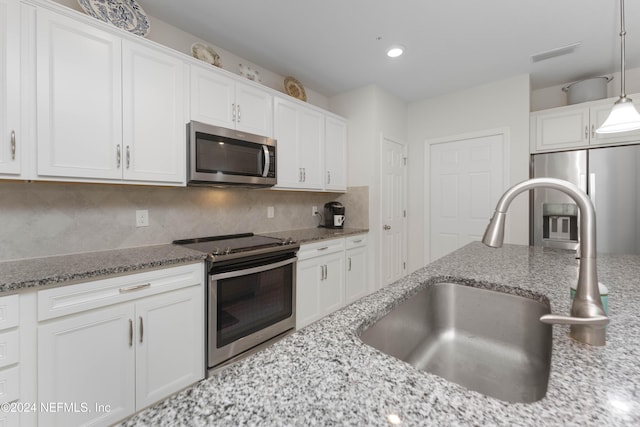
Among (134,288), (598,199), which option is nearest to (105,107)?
(134,288)

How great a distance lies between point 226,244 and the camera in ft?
7.21

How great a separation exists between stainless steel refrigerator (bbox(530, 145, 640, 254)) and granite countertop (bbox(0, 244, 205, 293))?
10.9ft

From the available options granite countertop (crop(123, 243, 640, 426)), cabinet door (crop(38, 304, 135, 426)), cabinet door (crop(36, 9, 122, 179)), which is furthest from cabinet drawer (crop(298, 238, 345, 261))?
granite countertop (crop(123, 243, 640, 426))

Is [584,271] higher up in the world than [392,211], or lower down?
lower down

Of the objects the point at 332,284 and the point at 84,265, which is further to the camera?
the point at 332,284

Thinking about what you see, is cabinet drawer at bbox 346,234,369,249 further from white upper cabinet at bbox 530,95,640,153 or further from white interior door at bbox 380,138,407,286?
white upper cabinet at bbox 530,95,640,153

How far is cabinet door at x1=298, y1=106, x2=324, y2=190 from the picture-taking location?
9.41ft

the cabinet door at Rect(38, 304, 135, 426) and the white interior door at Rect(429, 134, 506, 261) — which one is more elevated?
the white interior door at Rect(429, 134, 506, 261)

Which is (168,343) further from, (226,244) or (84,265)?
(226,244)

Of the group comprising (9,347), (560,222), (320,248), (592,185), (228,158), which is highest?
(228,158)

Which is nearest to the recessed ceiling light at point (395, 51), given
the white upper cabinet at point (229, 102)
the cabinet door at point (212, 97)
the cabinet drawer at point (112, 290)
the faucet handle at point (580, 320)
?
the white upper cabinet at point (229, 102)

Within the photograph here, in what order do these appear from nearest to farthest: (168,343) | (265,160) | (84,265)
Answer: (84,265) → (168,343) → (265,160)

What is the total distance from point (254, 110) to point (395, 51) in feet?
4.63

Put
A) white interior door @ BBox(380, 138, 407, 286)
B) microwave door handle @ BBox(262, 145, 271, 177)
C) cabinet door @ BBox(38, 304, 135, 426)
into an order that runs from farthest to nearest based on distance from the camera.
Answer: white interior door @ BBox(380, 138, 407, 286)
microwave door handle @ BBox(262, 145, 271, 177)
cabinet door @ BBox(38, 304, 135, 426)
